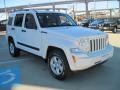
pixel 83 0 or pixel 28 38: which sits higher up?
pixel 83 0

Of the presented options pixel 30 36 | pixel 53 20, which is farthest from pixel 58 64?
pixel 53 20

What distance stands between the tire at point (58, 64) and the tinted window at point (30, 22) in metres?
1.38

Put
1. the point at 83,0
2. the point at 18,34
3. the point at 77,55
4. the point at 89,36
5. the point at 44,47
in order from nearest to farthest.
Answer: the point at 77,55
the point at 89,36
the point at 44,47
the point at 18,34
the point at 83,0

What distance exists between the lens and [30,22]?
7.60m

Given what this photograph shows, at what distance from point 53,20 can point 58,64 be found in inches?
75.8

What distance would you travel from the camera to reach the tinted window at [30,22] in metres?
7.34

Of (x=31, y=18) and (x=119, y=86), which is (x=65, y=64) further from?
(x=31, y=18)

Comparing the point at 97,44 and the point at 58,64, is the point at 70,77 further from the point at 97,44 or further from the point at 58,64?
the point at 97,44

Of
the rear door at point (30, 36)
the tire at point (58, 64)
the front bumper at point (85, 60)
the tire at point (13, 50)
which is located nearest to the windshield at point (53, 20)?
the rear door at point (30, 36)

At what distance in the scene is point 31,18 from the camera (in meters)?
7.56

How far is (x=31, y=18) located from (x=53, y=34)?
1.59 m

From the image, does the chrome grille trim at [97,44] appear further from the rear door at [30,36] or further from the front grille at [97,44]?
the rear door at [30,36]

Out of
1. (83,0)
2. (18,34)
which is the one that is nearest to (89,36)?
(18,34)

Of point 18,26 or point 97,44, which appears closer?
point 97,44
